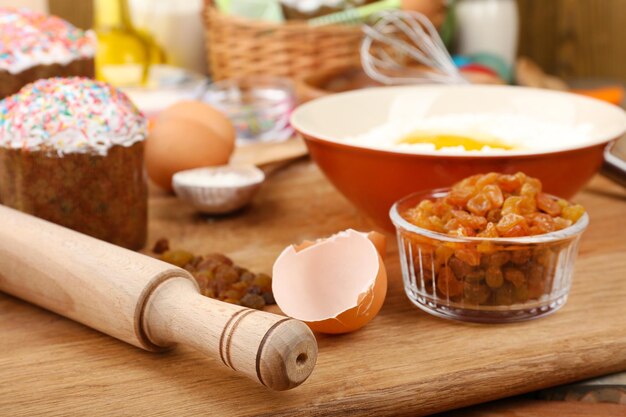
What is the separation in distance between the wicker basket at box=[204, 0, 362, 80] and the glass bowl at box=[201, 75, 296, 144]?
7 cm

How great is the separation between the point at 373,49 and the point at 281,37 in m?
0.21

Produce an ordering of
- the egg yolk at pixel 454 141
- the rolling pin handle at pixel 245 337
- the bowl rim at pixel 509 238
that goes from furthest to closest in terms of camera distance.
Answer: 1. the egg yolk at pixel 454 141
2. the bowl rim at pixel 509 238
3. the rolling pin handle at pixel 245 337

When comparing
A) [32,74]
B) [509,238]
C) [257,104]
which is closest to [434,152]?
[509,238]

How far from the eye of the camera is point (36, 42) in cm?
120


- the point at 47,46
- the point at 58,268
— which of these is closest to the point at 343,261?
the point at 58,268

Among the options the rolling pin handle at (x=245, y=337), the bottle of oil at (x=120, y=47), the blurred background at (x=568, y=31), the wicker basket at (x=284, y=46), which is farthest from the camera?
the blurred background at (x=568, y=31)

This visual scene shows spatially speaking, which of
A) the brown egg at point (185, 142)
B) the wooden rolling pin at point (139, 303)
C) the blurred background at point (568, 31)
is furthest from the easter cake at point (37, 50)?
the blurred background at point (568, 31)

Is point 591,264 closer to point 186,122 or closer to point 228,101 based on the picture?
point 186,122

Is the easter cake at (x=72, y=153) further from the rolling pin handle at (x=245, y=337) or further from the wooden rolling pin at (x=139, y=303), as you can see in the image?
the rolling pin handle at (x=245, y=337)

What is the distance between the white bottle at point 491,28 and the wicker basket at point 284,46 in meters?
0.48

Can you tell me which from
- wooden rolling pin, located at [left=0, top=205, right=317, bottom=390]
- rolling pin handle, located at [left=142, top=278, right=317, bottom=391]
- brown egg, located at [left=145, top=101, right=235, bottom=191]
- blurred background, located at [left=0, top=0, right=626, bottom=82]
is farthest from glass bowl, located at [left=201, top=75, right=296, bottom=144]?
rolling pin handle, located at [left=142, top=278, right=317, bottom=391]

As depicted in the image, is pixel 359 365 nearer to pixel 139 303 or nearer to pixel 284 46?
pixel 139 303

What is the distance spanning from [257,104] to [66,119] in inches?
29.1

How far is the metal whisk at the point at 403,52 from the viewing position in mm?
1640
